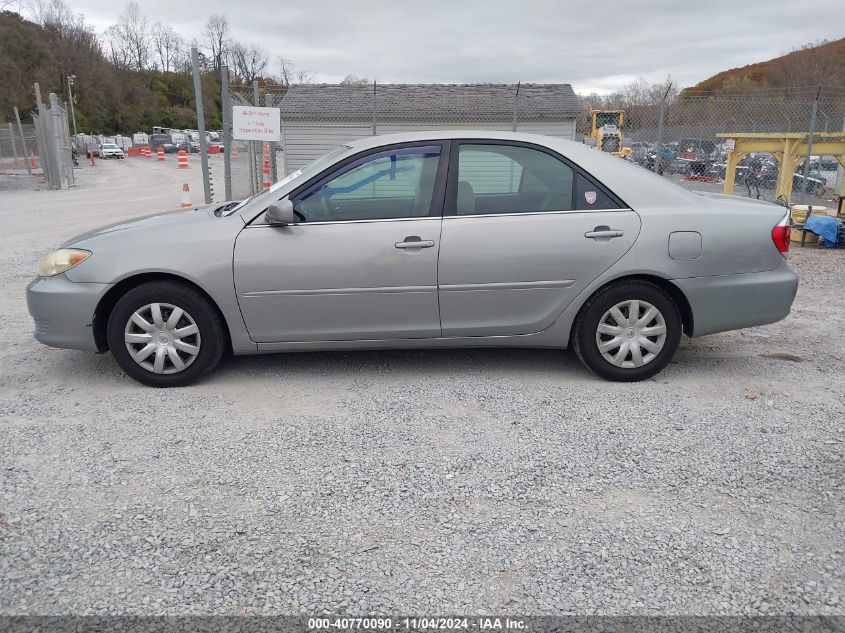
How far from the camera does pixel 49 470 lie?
326 centimetres

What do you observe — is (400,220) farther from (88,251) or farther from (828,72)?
(828,72)

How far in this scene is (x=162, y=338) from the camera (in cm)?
424

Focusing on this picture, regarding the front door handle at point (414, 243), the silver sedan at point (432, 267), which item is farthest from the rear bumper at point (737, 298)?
the front door handle at point (414, 243)

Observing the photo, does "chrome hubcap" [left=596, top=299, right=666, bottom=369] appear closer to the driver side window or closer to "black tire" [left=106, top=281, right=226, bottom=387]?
the driver side window

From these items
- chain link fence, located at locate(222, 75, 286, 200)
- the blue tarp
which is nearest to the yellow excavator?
the blue tarp

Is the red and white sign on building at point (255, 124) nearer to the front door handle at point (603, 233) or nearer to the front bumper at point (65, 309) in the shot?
the front bumper at point (65, 309)

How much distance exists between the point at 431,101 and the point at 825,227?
349 inches

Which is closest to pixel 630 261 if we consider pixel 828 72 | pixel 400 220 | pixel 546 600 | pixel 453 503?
pixel 400 220

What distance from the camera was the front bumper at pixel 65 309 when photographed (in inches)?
165

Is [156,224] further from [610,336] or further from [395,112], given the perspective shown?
[395,112]

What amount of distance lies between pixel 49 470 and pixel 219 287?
1413 mm

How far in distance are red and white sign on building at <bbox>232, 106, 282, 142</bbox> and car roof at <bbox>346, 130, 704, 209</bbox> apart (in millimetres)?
7292

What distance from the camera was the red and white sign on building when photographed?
11203 mm

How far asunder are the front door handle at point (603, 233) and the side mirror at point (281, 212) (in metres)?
1.84
